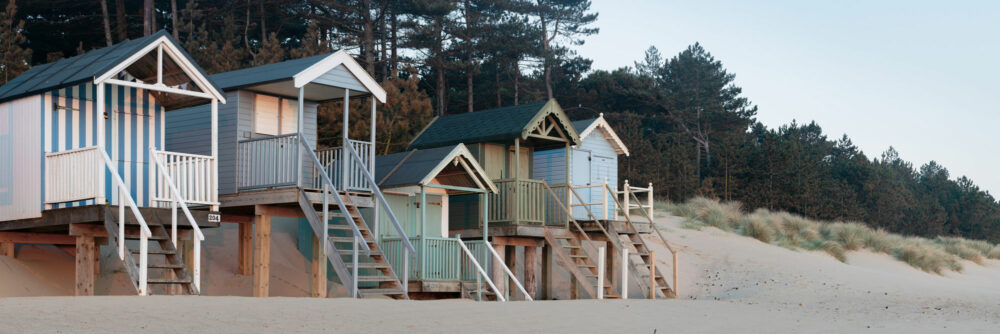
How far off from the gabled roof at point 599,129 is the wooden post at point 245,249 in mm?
10352

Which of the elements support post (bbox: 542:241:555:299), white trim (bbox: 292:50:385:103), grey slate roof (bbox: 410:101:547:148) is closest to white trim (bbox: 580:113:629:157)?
grey slate roof (bbox: 410:101:547:148)

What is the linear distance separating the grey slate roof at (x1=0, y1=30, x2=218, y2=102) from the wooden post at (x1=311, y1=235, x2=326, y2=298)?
4238 millimetres

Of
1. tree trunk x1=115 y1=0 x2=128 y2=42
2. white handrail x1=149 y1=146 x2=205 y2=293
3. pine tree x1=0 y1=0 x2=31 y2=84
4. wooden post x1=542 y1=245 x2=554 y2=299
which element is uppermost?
tree trunk x1=115 y1=0 x2=128 y2=42

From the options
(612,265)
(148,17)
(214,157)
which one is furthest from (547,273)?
(148,17)

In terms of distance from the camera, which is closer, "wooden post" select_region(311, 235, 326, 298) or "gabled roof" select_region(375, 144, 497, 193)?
"wooden post" select_region(311, 235, 326, 298)

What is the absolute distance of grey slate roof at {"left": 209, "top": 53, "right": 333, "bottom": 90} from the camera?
71.2 ft

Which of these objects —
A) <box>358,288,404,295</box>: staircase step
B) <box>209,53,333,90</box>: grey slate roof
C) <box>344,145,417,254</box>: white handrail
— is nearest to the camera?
<box>358,288,404,295</box>: staircase step

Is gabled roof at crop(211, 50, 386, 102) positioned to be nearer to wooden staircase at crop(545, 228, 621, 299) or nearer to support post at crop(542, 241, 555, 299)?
wooden staircase at crop(545, 228, 621, 299)

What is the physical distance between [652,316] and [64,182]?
34.6 feet

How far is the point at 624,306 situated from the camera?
1989 cm

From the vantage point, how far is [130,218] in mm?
18109

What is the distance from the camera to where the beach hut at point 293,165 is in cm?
2058

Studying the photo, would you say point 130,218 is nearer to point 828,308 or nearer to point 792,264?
point 828,308

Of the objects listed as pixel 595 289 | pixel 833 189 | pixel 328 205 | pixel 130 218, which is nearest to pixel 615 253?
pixel 595 289
